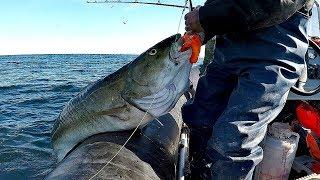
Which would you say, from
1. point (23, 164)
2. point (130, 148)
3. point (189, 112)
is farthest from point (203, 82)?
point (23, 164)

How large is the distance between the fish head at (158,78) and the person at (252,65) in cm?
54

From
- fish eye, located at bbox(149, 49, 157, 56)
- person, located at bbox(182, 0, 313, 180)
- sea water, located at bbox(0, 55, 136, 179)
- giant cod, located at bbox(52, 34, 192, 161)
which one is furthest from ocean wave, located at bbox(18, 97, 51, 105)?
person, located at bbox(182, 0, 313, 180)

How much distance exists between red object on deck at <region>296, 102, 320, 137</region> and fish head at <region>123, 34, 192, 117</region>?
3.72 ft

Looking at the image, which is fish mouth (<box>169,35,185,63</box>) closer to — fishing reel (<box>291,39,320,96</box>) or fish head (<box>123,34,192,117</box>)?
fish head (<box>123,34,192,117</box>)

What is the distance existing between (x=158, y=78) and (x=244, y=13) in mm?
1093

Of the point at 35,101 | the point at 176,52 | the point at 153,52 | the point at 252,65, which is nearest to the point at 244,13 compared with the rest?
the point at 252,65

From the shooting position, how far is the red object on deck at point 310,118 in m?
3.54

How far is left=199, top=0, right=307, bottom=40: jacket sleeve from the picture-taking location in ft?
8.23

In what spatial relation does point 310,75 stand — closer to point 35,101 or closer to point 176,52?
point 176,52

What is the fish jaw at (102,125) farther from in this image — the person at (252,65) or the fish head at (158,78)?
the person at (252,65)

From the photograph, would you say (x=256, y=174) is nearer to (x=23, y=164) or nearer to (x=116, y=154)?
(x=116, y=154)

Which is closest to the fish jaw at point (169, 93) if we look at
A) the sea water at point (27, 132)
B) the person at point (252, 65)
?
the person at point (252, 65)

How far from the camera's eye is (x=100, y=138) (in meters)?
3.42

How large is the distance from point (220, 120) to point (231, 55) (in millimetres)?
507
